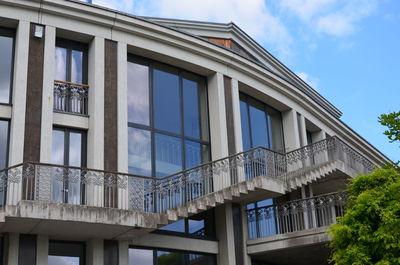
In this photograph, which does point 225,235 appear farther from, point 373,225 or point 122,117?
point 373,225

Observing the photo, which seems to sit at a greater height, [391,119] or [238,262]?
[391,119]

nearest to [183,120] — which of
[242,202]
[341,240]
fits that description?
[242,202]

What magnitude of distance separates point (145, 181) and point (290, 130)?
8785 millimetres

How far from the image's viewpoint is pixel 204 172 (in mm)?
19516

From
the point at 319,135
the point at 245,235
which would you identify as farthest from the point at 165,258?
the point at 319,135

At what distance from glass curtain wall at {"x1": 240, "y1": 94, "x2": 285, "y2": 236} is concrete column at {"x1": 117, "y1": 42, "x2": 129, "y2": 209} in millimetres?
5594

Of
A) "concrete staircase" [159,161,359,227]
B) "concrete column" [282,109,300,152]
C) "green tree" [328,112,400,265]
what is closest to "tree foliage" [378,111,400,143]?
"green tree" [328,112,400,265]

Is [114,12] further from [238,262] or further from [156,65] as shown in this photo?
[238,262]

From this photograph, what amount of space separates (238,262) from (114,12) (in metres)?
8.91

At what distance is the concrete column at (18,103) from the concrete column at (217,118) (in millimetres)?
6521

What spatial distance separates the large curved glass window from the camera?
19.4 m

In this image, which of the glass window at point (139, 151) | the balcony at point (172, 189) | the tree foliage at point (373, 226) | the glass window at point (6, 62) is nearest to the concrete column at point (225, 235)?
the balcony at point (172, 189)

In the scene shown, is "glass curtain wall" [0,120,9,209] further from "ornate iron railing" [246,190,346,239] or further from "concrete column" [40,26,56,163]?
"ornate iron railing" [246,190,346,239]

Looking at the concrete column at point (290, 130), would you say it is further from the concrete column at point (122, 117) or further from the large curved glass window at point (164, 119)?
the concrete column at point (122, 117)
